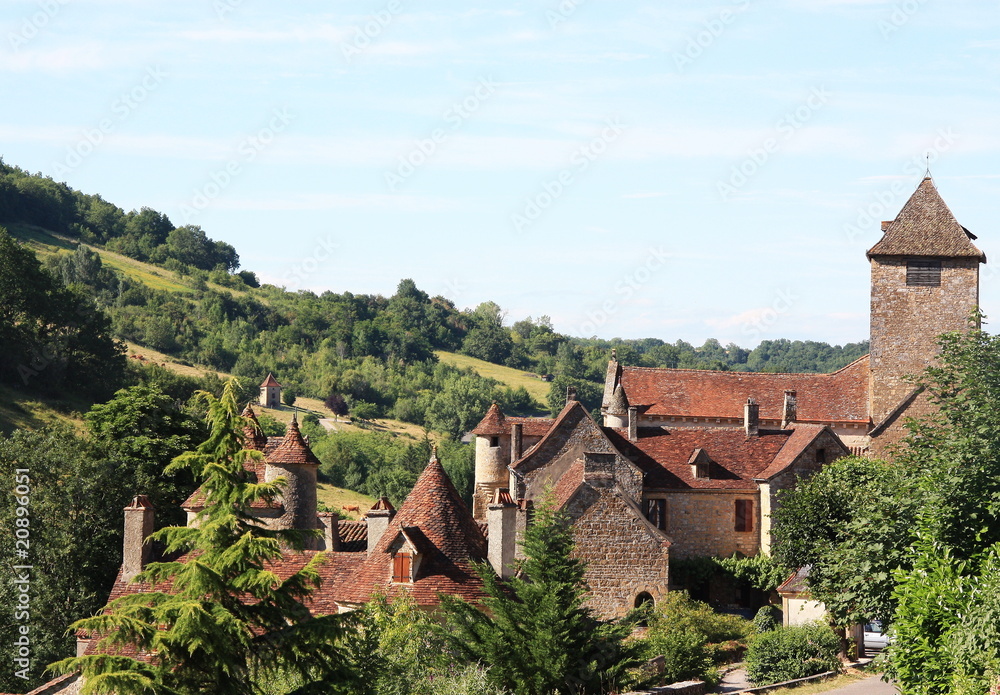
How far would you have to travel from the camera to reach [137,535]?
37.7 meters

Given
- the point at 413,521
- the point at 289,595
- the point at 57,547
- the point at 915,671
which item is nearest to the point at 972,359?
the point at 915,671

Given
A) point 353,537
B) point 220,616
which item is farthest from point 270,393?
point 220,616

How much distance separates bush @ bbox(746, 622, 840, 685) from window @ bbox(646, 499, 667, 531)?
12127mm

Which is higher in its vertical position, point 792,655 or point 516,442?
point 516,442

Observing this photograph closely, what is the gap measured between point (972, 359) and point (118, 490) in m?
33.1

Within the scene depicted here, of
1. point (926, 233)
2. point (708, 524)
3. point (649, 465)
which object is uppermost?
point (926, 233)

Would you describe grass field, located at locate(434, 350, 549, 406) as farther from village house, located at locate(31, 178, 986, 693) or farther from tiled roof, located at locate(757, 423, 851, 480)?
tiled roof, located at locate(757, 423, 851, 480)

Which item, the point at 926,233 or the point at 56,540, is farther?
the point at 926,233

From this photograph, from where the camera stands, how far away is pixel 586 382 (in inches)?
7106

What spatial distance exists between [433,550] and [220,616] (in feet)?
46.5

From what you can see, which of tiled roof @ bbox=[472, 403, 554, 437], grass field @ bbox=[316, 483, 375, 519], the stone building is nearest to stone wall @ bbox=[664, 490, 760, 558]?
the stone building

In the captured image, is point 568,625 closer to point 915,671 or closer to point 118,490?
point 915,671

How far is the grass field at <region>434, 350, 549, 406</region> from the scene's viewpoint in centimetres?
16657

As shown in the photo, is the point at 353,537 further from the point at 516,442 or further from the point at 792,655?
the point at 792,655
